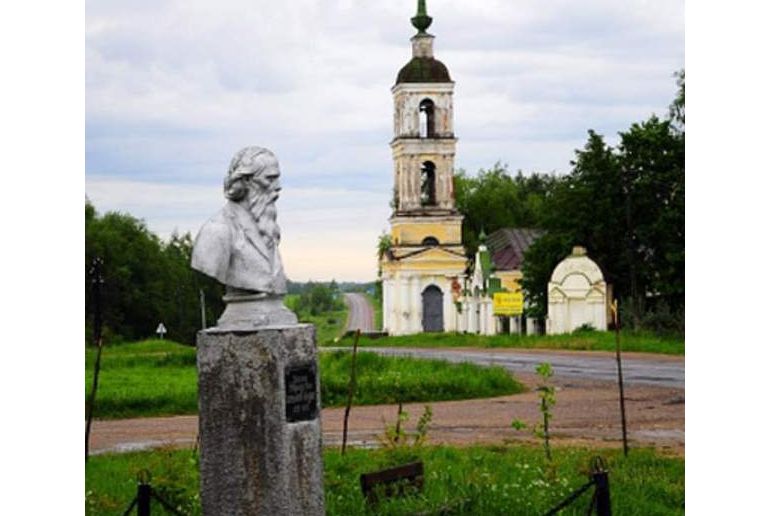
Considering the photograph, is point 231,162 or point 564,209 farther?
point 564,209

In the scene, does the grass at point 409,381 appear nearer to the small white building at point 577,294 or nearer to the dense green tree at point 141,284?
the small white building at point 577,294

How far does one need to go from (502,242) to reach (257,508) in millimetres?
55718

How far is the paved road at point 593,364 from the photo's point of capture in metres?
23.4

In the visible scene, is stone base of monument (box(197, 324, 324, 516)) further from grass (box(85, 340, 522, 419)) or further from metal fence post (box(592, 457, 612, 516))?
grass (box(85, 340, 522, 419))

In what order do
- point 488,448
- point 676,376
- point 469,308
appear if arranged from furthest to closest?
point 469,308 → point 676,376 → point 488,448

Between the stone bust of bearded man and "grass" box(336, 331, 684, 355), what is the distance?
2255 cm

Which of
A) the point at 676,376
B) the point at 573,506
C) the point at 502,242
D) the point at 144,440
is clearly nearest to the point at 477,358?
the point at 676,376

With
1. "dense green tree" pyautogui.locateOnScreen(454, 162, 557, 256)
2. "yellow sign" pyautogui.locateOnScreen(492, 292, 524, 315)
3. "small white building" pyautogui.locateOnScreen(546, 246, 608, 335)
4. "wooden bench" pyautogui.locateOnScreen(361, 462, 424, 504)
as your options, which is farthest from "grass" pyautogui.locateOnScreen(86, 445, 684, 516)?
"dense green tree" pyautogui.locateOnScreen(454, 162, 557, 256)

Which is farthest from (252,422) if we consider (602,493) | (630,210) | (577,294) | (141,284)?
(141,284)

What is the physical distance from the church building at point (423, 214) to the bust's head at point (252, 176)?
48354 mm

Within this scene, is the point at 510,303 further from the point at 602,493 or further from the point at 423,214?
the point at 602,493

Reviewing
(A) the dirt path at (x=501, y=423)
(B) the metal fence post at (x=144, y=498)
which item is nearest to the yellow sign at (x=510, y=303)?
(A) the dirt path at (x=501, y=423)

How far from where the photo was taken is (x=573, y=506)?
9797 mm

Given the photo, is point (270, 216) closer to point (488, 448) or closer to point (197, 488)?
point (197, 488)
